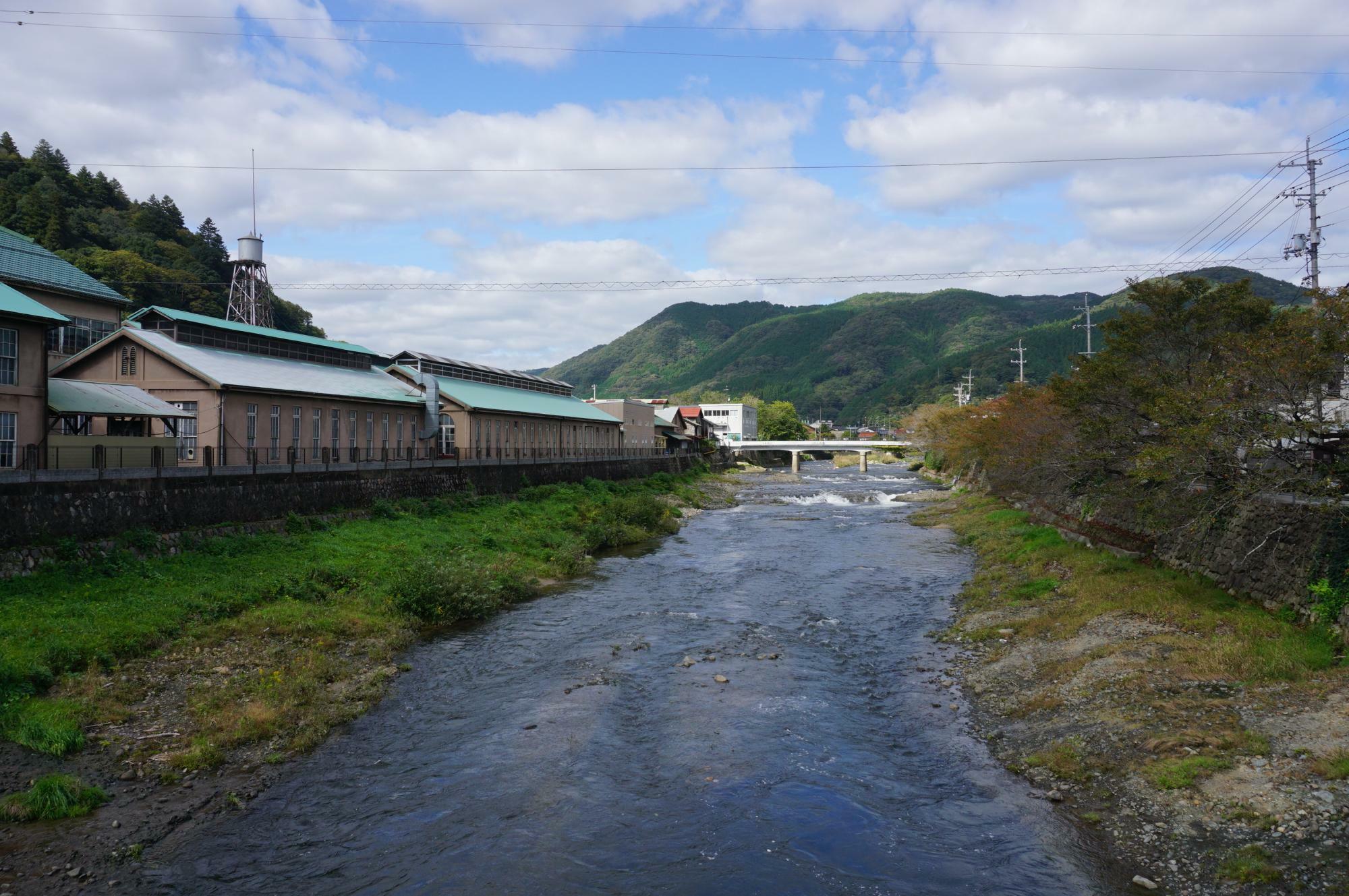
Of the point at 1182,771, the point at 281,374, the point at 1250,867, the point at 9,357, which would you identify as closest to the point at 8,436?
the point at 9,357

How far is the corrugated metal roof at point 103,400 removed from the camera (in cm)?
2545

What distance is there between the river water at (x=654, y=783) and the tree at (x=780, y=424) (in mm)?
132934

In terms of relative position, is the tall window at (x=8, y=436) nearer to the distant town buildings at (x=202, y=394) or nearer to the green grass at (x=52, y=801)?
the distant town buildings at (x=202, y=394)

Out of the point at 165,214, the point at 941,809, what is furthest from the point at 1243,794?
the point at 165,214

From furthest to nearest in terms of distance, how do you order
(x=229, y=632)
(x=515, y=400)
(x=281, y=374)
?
(x=515, y=400)
(x=281, y=374)
(x=229, y=632)

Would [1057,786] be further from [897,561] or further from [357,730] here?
[897,561]

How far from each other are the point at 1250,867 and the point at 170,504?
83.8 feet

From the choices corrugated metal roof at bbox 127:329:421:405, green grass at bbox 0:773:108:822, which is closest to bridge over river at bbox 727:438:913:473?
corrugated metal roof at bbox 127:329:421:405

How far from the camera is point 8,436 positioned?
2295 centimetres

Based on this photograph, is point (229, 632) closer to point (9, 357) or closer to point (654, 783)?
point (9, 357)

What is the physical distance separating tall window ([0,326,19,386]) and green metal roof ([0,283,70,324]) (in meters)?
0.68

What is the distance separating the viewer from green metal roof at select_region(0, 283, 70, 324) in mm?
22109

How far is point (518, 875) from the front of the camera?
1017cm

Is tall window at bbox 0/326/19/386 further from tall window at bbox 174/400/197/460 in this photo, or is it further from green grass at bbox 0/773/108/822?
green grass at bbox 0/773/108/822
